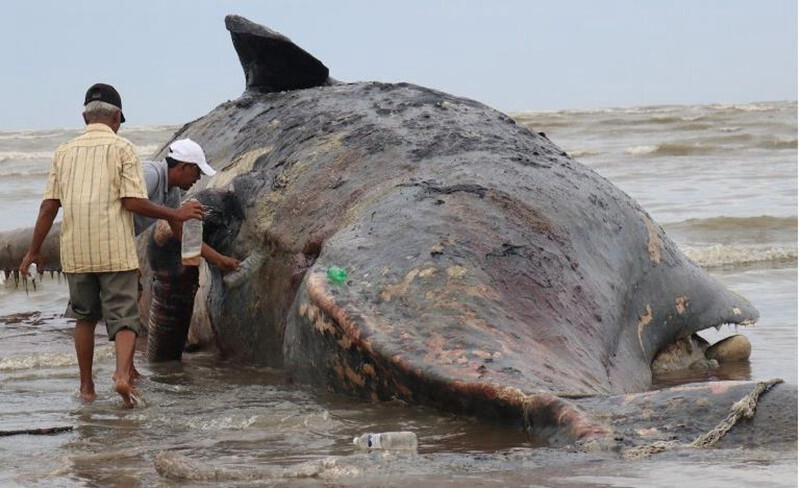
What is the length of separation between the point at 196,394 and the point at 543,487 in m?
2.84

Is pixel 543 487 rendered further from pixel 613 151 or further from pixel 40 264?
pixel 613 151

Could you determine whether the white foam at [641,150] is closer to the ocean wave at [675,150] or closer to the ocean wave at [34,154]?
the ocean wave at [675,150]

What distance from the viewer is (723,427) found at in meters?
4.75

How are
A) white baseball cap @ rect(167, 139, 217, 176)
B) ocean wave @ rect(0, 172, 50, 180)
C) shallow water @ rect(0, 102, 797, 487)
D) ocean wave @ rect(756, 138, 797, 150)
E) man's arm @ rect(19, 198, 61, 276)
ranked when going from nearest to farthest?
1. shallow water @ rect(0, 102, 797, 487)
2. man's arm @ rect(19, 198, 61, 276)
3. white baseball cap @ rect(167, 139, 217, 176)
4. ocean wave @ rect(756, 138, 797, 150)
5. ocean wave @ rect(0, 172, 50, 180)

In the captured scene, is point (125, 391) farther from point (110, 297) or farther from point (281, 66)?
point (281, 66)

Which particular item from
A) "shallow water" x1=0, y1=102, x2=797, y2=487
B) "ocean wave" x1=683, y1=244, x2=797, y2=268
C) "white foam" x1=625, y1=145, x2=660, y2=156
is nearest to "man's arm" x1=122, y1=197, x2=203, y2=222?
"shallow water" x1=0, y1=102, x2=797, y2=487

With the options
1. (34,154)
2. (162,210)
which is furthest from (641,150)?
(162,210)

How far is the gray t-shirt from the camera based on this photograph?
7.73m

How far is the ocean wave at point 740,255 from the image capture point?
11961 mm

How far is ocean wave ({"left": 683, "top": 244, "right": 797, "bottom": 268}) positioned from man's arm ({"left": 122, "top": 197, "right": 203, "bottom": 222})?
571 centimetres

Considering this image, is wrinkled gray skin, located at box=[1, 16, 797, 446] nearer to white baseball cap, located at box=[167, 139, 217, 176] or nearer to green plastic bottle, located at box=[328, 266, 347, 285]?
green plastic bottle, located at box=[328, 266, 347, 285]

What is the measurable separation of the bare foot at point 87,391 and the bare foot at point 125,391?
1.03 feet

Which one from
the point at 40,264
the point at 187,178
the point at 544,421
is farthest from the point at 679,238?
the point at 544,421

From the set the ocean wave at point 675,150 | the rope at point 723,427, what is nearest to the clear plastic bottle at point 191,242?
the rope at point 723,427
